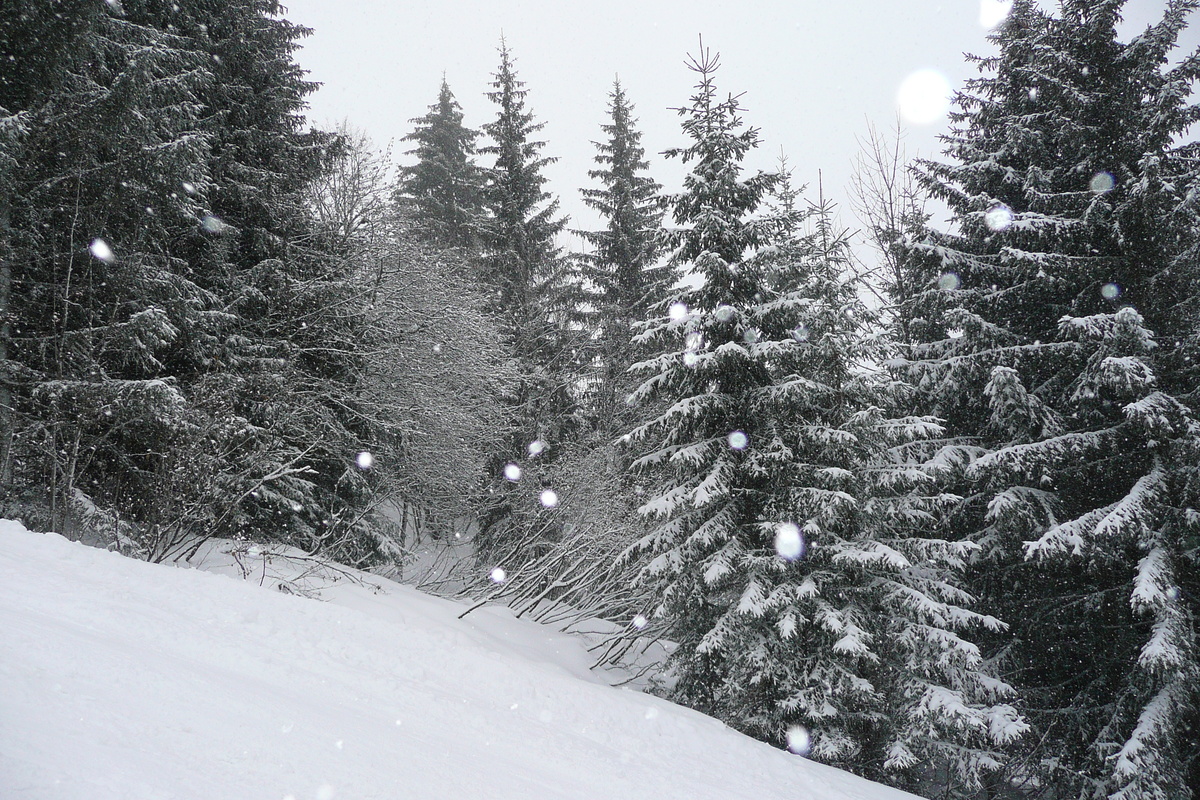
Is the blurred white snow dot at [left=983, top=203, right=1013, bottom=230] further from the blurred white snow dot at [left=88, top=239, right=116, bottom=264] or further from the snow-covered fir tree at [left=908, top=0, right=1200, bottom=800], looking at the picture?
the blurred white snow dot at [left=88, top=239, right=116, bottom=264]

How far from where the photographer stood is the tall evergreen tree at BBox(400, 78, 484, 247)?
1068 inches

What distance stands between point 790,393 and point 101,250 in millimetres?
9842

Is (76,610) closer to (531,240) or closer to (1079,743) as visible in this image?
(1079,743)

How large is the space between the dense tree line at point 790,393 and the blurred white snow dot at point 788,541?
0.24ft

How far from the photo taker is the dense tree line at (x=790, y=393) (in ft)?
27.2

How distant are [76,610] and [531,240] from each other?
63.6 ft

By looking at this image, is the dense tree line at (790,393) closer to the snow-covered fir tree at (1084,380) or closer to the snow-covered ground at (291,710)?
the snow-covered fir tree at (1084,380)

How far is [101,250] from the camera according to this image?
845 centimetres

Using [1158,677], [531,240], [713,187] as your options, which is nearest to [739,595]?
[1158,677]

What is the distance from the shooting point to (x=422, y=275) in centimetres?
1680

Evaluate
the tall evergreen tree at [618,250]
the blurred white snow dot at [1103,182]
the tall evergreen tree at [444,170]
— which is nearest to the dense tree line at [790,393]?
the blurred white snow dot at [1103,182]

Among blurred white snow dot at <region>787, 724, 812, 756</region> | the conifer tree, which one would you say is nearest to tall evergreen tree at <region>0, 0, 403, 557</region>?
blurred white snow dot at <region>787, 724, 812, 756</region>

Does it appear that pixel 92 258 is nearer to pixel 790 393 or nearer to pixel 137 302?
pixel 137 302

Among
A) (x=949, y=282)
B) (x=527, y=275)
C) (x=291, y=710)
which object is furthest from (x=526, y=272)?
(x=291, y=710)
